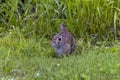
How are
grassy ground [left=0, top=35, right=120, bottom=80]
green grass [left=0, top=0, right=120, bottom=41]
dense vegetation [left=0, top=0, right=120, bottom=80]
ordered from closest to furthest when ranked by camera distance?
grassy ground [left=0, top=35, right=120, bottom=80] → dense vegetation [left=0, top=0, right=120, bottom=80] → green grass [left=0, top=0, right=120, bottom=41]

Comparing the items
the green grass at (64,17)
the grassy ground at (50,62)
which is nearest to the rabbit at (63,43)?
the grassy ground at (50,62)

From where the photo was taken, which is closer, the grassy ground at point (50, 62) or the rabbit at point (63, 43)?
the grassy ground at point (50, 62)

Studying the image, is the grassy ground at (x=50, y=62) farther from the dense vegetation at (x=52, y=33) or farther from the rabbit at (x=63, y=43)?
the rabbit at (x=63, y=43)

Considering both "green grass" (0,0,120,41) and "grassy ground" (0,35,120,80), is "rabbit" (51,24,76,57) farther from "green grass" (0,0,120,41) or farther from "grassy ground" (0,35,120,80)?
"green grass" (0,0,120,41)

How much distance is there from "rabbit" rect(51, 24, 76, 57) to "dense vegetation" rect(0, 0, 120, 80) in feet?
0.42

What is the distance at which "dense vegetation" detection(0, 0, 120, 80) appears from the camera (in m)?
5.12

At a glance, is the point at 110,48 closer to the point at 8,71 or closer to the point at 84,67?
the point at 84,67

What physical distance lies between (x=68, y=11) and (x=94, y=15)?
0.44m

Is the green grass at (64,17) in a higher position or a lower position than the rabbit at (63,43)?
higher

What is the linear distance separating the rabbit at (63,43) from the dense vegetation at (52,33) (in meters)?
0.13

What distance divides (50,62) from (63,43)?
46 cm

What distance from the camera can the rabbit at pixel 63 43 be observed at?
5613mm

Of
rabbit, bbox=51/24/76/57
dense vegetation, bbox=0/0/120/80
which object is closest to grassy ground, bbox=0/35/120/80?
dense vegetation, bbox=0/0/120/80

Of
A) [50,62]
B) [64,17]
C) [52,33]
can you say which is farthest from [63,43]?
[64,17]
